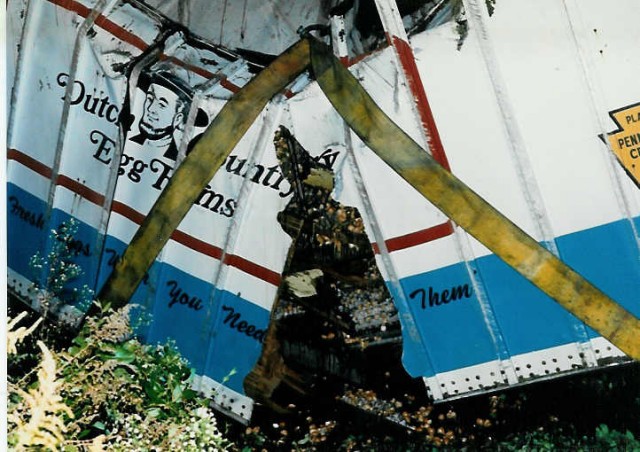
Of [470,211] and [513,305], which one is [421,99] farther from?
[513,305]

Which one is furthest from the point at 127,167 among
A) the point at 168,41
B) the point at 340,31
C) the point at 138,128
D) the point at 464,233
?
the point at 464,233

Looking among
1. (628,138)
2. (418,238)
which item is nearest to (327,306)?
(418,238)

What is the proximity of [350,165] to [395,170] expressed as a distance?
12 cm

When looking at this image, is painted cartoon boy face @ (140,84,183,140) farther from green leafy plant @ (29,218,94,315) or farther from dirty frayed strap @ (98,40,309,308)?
green leafy plant @ (29,218,94,315)

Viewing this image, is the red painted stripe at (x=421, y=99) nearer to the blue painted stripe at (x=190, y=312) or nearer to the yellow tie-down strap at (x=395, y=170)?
the yellow tie-down strap at (x=395, y=170)

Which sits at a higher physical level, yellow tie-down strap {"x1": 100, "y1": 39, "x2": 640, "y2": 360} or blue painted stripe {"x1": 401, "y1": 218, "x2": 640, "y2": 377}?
yellow tie-down strap {"x1": 100, "y1": 39, "x2": 640, "y2": 360}

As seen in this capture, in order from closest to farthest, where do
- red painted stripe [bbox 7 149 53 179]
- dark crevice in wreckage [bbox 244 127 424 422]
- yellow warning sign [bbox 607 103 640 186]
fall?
yellow warning sign [bbox 607 103 640 186] → dark crevice in wreckage [bbox 244 127 424 422] → red painted stripe [bbox 7 149 53 179]

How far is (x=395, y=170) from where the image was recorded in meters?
2.17

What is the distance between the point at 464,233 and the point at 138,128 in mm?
913

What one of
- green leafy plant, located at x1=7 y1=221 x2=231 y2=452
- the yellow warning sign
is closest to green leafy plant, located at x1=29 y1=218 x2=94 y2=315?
green leafy plant, located at x1=7 y1=221 x2=231 y2=452

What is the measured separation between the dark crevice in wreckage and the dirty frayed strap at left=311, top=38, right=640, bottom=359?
0.16 meters

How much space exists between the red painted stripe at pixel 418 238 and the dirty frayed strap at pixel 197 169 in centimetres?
47

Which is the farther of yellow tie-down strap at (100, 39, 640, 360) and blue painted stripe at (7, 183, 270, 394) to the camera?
blue painted stripe at (7, 183, 270, 394)

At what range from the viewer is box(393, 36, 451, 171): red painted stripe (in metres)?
2.13
